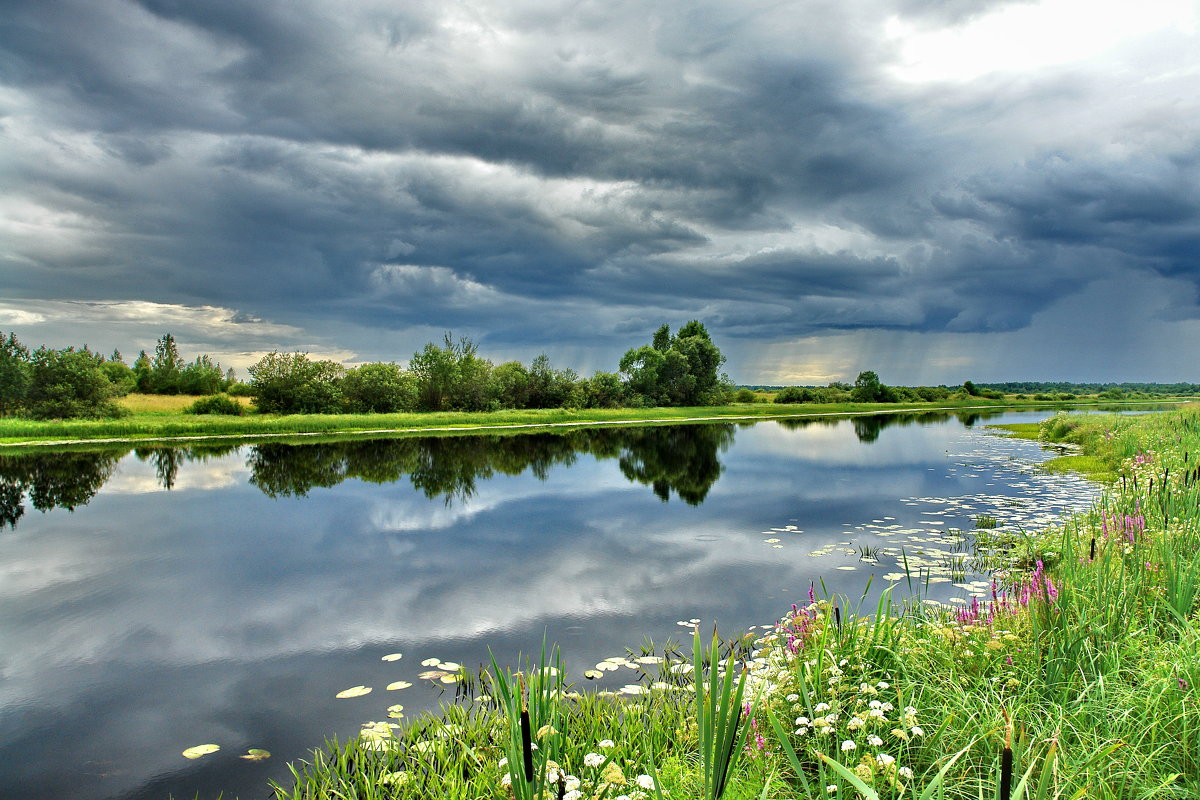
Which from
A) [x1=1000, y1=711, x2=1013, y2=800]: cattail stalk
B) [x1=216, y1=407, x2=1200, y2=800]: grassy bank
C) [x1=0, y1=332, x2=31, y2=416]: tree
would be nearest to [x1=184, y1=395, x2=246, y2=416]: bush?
[x1=0, y1=332, x2=31, y2=416]: tree

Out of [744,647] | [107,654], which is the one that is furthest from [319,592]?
[744,647]

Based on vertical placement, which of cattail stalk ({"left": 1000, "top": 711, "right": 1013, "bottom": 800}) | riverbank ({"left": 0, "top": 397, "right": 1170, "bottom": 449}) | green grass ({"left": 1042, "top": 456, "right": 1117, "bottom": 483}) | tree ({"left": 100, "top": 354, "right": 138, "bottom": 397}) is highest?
tree ({"left": 100, "top": 354, "right": 138, "bottom": 397})

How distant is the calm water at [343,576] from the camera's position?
19.1 ft

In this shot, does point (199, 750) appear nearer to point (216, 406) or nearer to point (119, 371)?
point (216, 406)

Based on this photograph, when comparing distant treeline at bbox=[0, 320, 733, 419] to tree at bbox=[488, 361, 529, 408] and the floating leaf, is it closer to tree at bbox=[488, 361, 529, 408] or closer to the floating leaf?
tree at bbox=[488, 361, 529, 408]

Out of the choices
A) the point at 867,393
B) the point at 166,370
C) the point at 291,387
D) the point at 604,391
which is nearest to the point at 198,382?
the point at 166,370

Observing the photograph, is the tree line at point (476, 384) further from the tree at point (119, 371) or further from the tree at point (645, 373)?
the tree at point (119, 371)

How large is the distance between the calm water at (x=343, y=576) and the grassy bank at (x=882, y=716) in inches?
40.8

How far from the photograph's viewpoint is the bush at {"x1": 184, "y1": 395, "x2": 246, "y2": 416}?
52.2 meters

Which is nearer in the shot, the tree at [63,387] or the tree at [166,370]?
the tree at [63,387]

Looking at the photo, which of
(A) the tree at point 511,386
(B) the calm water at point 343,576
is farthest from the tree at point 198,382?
(B) the calm water at point 343,576

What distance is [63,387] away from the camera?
140 ft

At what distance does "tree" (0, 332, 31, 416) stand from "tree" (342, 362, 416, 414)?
2154 cm

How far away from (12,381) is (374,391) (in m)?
24.5
